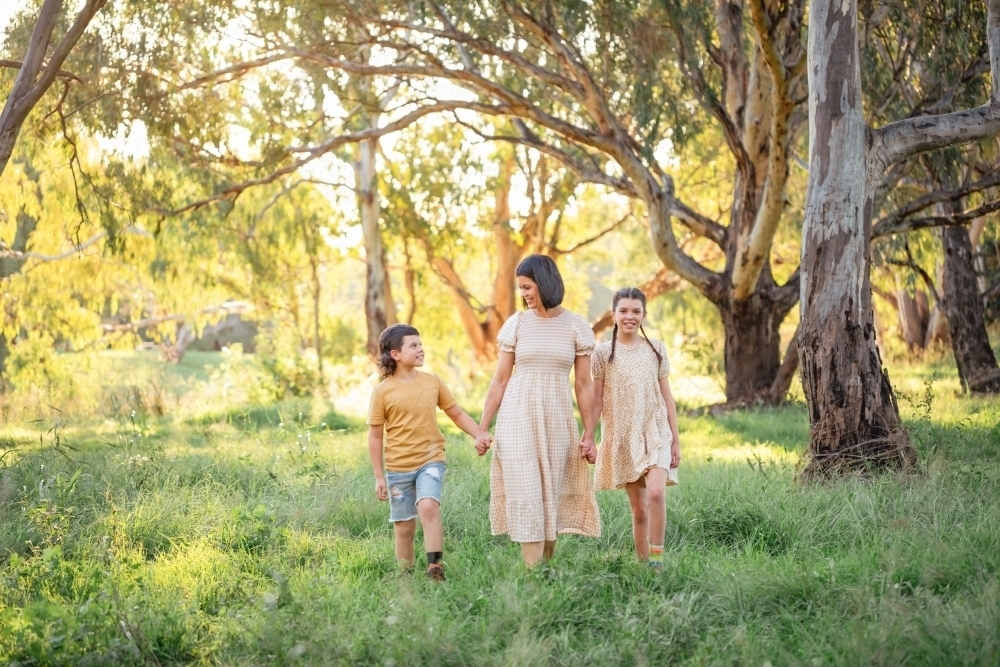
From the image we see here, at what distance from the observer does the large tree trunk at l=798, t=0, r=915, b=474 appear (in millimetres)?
7332

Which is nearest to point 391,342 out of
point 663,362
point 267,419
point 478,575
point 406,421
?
point 406,421

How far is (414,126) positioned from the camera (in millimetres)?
23172

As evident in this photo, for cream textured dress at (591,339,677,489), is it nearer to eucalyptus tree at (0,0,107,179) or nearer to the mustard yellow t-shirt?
the mustard yellow t-shirt

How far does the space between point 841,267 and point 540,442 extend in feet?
11.1

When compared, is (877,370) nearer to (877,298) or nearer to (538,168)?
(538,168)

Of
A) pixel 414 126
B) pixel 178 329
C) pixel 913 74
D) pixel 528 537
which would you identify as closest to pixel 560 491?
pixel 528 537

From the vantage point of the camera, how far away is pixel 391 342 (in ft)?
17.0

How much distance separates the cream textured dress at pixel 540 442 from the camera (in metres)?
4.98

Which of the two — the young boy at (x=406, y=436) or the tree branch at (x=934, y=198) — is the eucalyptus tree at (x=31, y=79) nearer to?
the young boy at (x=406, y=436)

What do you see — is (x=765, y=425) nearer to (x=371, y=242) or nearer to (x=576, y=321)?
(x=576, y=321)

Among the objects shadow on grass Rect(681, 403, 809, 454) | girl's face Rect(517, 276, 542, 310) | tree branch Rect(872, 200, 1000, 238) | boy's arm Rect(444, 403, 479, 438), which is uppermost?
tree branch Rect(872, 200, 1000, 238)

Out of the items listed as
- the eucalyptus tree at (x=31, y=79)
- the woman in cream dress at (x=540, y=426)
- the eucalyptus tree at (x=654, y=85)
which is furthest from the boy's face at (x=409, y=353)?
the eucalyptus tree at (x=654, y=85)

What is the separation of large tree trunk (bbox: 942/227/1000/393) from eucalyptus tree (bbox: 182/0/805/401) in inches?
89.8

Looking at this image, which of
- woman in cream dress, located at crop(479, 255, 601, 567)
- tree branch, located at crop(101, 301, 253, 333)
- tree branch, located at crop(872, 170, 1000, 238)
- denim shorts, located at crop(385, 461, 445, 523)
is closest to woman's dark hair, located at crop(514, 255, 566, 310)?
woman in cream dress, located at crop(479, 255, 601, 567)
